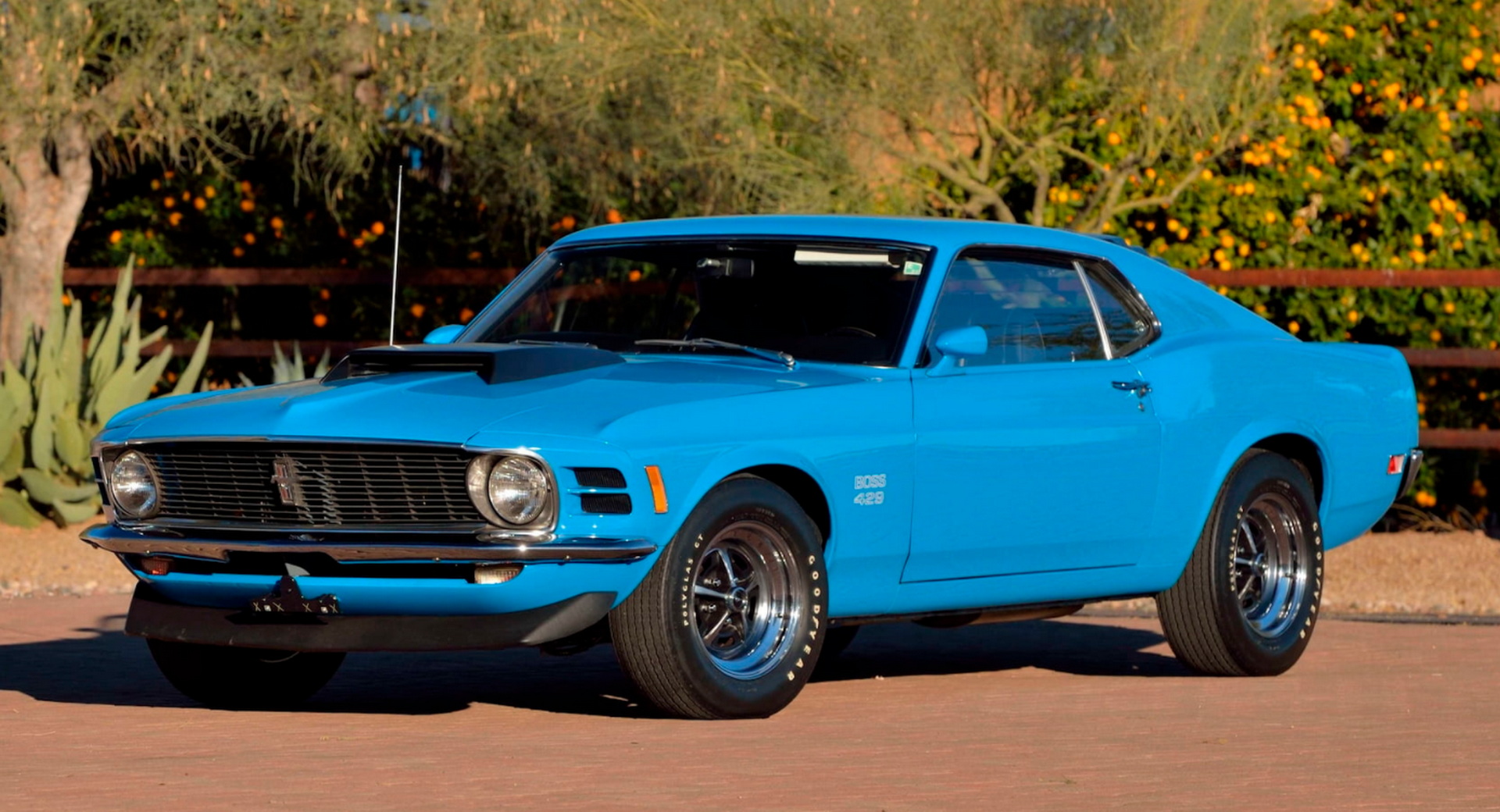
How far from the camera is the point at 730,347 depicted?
8.11 m

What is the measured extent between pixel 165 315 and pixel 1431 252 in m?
8.60

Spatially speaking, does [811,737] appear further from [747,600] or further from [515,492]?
[515,492]

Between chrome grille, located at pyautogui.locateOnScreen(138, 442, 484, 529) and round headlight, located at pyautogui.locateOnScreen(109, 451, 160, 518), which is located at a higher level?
chrome grille, located at pyautogui.locateOnScreen(138, 442, 484, 529)

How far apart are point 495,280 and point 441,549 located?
900 cm

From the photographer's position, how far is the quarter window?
838cm

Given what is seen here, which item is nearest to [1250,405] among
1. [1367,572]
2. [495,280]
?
[1367,572]

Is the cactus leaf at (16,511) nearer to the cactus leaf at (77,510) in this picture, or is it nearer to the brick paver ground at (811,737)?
the cactus leaf at (77,510)

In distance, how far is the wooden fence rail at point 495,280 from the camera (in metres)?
14.1

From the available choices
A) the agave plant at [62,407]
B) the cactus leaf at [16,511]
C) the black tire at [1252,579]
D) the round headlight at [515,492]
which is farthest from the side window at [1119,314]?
the cactus leaf at [16,511]

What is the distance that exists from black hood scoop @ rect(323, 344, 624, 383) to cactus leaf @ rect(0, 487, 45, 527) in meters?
6.65

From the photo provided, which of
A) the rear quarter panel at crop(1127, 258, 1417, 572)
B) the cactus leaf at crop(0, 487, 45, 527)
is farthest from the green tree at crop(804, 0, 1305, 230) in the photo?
the cactus leaf at crop(0, 487, 45, 527)

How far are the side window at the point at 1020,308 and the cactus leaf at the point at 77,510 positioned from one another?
696 cm

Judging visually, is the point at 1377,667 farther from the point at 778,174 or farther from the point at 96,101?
the point at 96,101

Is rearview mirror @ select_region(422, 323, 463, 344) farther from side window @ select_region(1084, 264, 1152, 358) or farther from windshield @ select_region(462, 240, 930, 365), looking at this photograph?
side window @ select_region(1084, 264, 1152, 358)
